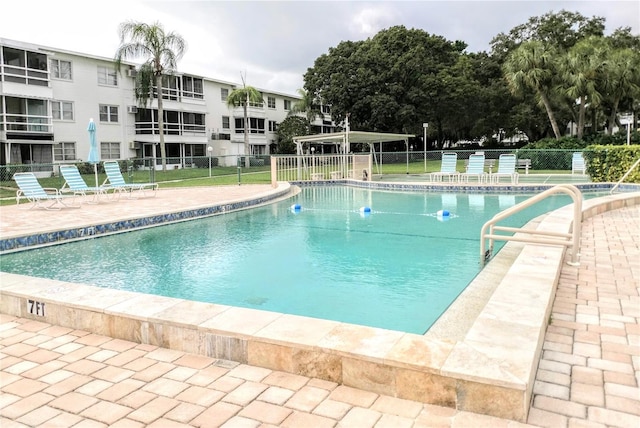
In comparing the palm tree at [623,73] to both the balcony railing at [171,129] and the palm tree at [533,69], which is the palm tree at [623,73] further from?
the balcony railing at [171,129]

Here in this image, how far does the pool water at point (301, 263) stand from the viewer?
4.73m

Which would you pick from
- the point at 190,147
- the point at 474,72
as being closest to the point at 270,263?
the point at 190,147

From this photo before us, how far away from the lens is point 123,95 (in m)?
30.5

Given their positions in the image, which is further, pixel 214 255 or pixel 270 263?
pixel 214 255

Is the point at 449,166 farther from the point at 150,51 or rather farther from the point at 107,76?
the point at 107,76

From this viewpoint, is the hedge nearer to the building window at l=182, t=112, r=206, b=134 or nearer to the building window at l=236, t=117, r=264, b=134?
the building window at l=182, t=112, r=206, b=134

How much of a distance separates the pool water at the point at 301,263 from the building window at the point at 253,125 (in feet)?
99.2

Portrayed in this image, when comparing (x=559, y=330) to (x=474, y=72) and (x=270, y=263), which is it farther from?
(x=474, y=72)

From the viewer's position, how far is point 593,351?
3.03 meters

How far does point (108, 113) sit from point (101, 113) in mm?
528

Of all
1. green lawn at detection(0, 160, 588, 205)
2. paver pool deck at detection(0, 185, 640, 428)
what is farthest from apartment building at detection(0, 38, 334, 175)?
paver pool deck at detection(0, 185, 640, 428)

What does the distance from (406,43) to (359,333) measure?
38460 mm

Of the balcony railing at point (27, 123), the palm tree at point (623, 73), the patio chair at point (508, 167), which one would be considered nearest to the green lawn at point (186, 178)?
the patio chair at point (508, 167)

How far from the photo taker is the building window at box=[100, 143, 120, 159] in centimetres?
2973
